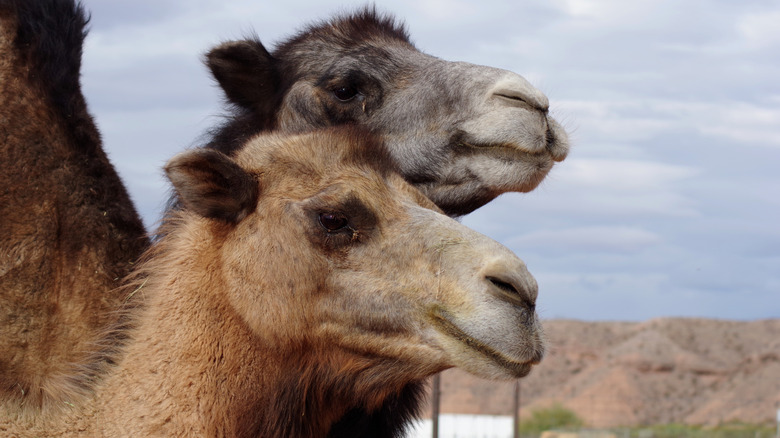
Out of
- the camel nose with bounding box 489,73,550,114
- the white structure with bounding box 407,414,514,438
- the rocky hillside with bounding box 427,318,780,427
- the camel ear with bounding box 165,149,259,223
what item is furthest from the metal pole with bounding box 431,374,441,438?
the rocky hillside with bounding box 427,318,780,427

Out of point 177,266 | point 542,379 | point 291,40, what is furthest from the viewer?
point 542,379

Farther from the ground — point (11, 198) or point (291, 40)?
point (291, 40)

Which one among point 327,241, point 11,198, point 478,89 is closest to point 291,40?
point 478,89

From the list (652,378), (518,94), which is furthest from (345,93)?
(652,378)

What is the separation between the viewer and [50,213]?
623 cm

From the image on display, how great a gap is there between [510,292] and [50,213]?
3286 millimetres

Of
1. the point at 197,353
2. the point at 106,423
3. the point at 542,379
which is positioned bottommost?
the point at 106,423

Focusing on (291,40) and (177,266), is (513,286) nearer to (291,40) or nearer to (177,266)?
(177,266)

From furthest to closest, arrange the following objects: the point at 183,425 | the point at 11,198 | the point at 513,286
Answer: the point at 11,198 < the point at 183,425 < the point at 513,286

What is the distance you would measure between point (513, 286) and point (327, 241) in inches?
42.0

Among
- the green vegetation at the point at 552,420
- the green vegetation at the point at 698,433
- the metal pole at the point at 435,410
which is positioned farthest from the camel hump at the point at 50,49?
the green vegetation at the point at 552,420

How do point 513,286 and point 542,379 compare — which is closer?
point 513,286

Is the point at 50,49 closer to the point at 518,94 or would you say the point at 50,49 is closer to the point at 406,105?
the point at 406,105

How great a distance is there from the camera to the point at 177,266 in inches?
217
